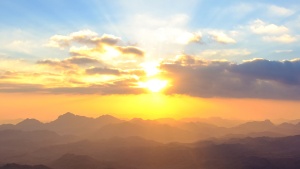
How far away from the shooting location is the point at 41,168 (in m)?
182

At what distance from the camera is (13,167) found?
188 meters

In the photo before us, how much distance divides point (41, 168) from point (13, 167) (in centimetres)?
1801
